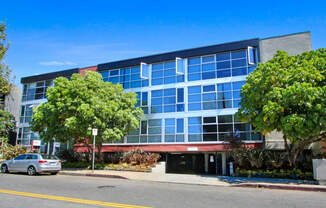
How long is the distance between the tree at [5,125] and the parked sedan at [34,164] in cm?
1410

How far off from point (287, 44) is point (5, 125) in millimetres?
30414

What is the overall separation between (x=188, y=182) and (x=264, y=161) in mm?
5976

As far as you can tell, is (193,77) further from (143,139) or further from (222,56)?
(143,139)

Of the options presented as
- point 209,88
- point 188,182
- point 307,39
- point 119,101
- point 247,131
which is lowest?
point 188,182

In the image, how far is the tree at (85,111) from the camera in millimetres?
19219

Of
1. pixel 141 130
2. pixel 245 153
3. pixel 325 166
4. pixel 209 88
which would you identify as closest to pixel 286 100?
pixel 325 166

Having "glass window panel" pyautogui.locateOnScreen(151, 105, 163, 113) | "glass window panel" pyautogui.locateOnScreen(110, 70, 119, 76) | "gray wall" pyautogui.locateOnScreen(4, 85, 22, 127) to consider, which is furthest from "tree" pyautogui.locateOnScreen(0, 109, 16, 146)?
"glass window panel" pyautogui.locateOnScreen(151, 105, 163, 113)

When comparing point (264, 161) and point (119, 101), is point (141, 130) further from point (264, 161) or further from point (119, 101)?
point (264, 161)

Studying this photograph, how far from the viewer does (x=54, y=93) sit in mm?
20578

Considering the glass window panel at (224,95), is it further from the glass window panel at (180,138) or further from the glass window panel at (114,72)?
the glass window panel at (114,72)

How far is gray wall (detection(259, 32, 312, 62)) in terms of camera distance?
2122 centimetres

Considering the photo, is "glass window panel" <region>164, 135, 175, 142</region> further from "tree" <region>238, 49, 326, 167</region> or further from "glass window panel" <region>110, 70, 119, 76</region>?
"glass window panel" <region>110, 70, 119, 76</region>

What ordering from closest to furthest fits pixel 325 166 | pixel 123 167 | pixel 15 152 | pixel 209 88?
1. pixel 325 166
2. pixel 123 167
3. pixel 209 88
4. pixel 15 152

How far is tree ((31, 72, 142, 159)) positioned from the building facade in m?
3.40
